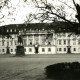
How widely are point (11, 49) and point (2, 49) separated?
4.68m

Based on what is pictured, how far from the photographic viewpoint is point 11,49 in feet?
340

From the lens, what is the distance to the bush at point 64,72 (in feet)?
51.0

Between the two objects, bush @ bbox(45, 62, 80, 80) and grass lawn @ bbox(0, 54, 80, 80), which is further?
grass lawn @ bbox(0, 54, 80, 80)

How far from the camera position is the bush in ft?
51.0

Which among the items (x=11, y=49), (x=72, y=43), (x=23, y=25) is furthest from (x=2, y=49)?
(x=23, y=25)

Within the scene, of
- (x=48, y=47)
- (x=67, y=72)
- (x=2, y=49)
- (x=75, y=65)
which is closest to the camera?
(x=67, y=72)

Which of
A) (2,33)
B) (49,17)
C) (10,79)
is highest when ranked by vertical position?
(49,17)

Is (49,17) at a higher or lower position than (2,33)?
higher

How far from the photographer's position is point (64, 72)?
16891mm

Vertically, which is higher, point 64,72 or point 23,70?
point 64,72

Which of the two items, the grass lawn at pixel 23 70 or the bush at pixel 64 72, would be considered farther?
the grass lawn at pixel 23 70

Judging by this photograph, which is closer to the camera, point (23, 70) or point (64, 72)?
point (64, 72)

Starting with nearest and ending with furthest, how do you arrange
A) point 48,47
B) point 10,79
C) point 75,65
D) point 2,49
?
point 10,79
point 75,65
point 48,47
point 2,49

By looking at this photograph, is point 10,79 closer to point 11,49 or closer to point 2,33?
point 2,33
